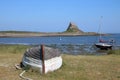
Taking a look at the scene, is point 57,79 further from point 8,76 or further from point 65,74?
point 8,76

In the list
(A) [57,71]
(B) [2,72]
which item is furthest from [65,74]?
(B) [2,72]

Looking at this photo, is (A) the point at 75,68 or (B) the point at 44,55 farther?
(A) the point at 75,68

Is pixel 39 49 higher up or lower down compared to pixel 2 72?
higher up

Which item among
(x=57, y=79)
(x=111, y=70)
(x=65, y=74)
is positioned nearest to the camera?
(x=57, y=79)

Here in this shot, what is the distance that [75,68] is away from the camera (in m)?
17.6

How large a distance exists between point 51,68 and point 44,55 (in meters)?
0.88

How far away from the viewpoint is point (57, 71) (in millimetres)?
16562

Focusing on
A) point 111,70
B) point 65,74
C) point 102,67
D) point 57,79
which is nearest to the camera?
point 57,79

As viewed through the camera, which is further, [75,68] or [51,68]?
[75,68]

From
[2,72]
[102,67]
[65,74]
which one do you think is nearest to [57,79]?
[65,74]

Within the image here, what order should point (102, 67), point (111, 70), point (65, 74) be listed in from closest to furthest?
point (65, 74) → point (111, 70) → point (102, 67)

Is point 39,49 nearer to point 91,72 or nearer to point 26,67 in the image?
point 26,67

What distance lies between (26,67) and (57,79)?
3398 mm

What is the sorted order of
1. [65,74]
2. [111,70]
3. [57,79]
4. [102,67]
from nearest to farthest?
[57,79]
[65,74]
[111,70]
[102,67]
